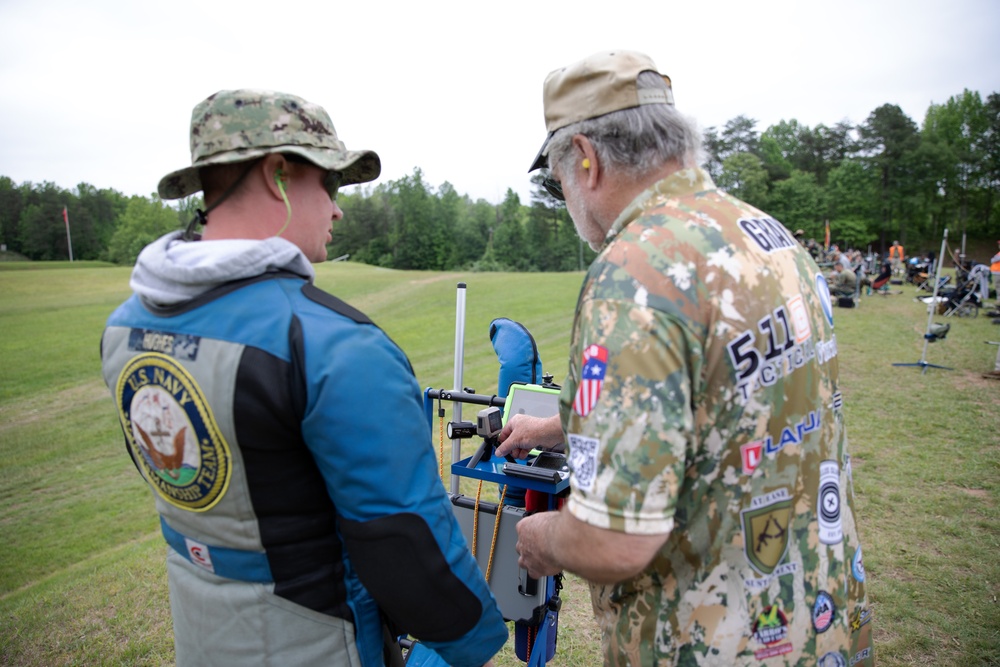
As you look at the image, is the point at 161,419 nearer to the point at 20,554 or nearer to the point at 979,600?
the point at 979,600

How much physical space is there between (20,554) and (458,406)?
185 inches

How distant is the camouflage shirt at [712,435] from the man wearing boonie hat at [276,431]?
407mm

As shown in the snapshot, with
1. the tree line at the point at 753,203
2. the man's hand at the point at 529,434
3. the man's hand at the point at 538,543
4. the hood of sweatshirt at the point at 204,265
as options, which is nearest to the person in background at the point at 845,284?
the man's hand at the point at 529,434

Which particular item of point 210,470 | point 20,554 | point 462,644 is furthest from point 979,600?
point 20,554

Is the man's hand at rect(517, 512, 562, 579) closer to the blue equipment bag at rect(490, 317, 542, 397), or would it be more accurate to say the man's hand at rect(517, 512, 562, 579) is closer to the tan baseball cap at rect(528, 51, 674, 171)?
the tan baseball cap at rect(528, 51, 674, 171)

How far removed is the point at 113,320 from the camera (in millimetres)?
1501

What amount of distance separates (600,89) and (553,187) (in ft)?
1.69

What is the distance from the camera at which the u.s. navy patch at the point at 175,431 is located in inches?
52.1

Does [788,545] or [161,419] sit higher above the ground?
[161,419]

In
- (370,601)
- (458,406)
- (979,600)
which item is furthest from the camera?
(979,600)

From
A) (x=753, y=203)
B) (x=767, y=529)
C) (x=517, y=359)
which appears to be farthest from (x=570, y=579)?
(x=753, y=203)

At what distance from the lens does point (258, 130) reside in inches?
56.1

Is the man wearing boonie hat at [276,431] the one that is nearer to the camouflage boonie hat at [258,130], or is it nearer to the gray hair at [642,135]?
the camouflage boonie hat at [258,130]

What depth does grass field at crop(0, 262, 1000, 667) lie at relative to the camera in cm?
355
